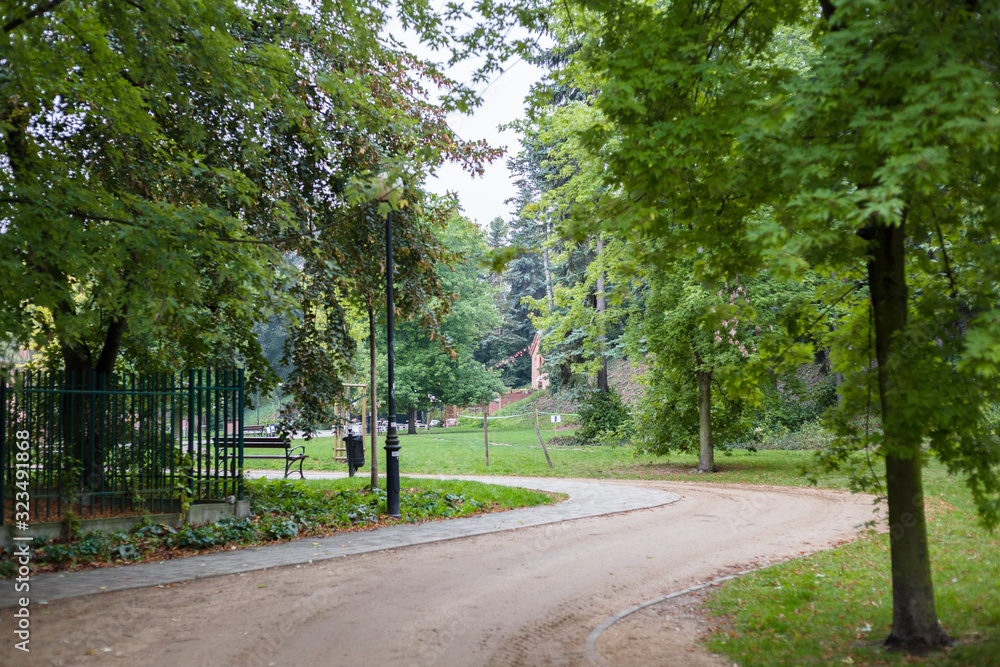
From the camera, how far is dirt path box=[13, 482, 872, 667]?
5445mm

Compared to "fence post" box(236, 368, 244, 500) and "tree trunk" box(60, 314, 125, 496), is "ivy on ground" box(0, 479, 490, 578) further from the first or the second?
Answer: "tree trunk" box(60, 314, 125, 496)

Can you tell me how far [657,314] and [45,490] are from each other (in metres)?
14.3

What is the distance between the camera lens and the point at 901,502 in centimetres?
535

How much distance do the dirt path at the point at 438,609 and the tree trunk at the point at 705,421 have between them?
345 inches

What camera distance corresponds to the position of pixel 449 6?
6.72 m

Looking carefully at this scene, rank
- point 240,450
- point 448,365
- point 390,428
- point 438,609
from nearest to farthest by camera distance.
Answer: point 438,609
point 240,450
point 390,428
point 448,365

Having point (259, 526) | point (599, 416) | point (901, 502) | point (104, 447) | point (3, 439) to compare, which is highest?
point (3, 439)

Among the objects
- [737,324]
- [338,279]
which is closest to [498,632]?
[737,324]

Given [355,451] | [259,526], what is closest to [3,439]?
[259,526]

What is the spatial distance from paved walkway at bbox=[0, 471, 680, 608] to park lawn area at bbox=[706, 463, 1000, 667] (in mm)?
4600

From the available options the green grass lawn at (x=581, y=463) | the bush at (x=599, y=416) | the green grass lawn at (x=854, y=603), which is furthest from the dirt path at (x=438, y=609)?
the bush at (x=599, y=416)

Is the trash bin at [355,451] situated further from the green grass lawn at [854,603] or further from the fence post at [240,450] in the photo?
the green grass lawn at [854,603]

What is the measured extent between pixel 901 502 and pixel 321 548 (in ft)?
23.1

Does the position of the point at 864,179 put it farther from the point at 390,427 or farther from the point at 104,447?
the point at 104,447
